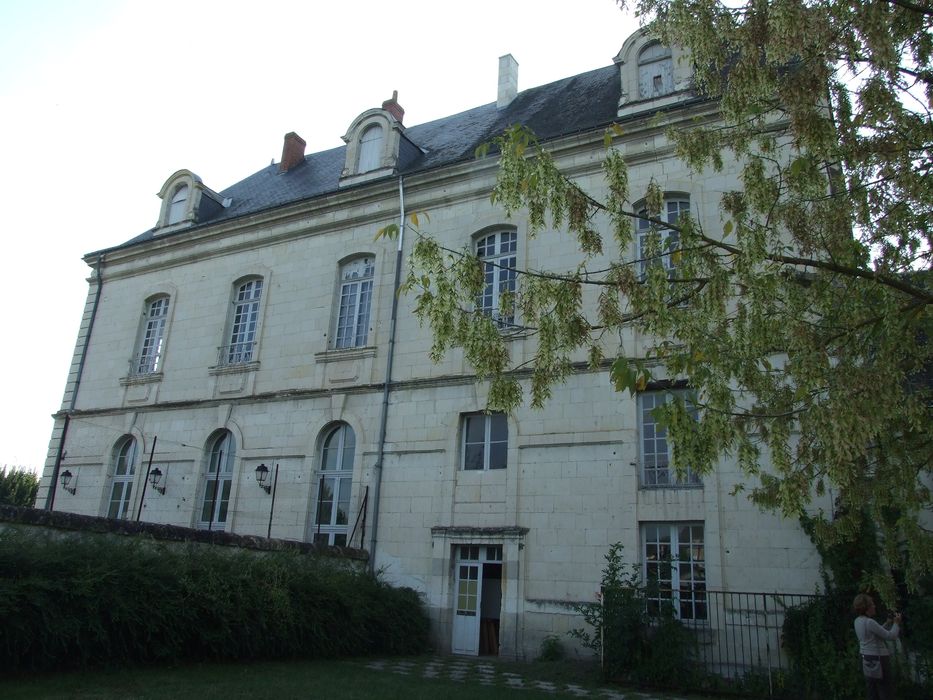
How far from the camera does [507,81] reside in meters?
18.6

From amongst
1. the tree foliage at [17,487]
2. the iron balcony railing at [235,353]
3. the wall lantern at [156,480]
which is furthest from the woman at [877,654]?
the tree foliage at [17,487]

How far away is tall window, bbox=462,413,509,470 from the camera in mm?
12938

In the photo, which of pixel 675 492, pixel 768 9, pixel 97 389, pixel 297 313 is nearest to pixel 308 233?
pixel 297 313

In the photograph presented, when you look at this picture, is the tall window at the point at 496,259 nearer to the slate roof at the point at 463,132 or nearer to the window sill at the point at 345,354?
the slate roof at the point at 463,132

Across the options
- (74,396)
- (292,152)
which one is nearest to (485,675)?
(74,396)

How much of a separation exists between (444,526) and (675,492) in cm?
398

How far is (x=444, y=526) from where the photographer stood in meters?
12.8

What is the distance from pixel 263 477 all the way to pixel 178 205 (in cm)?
→ 875

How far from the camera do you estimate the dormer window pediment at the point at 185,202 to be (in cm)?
1920

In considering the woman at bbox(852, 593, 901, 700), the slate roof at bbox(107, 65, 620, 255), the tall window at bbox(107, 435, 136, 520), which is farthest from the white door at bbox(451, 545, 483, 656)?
the tall window at bbox(107, 435, 136, 520)

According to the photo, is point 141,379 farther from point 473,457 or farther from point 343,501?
point 473,457

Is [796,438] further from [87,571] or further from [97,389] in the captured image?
[97,389]

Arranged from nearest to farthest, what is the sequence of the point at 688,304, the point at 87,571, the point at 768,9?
the point at 768,9 < the point at 688,304 < the point at 87,571

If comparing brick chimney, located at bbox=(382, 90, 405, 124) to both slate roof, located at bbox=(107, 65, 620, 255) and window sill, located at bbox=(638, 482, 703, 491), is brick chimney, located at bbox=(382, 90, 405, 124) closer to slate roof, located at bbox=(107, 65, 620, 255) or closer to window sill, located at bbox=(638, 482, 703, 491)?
slate roof, located at bbox=(107, 65, 620, 255)
